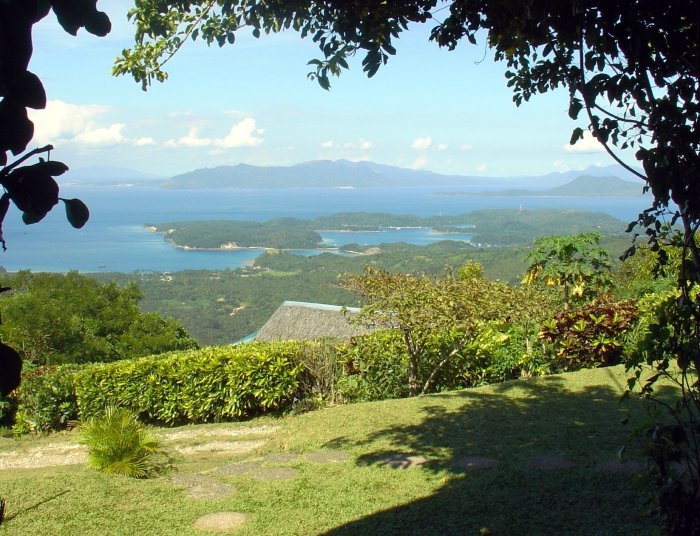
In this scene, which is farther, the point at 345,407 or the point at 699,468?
the point at 345,407

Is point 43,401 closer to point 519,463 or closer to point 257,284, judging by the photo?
point 519,463

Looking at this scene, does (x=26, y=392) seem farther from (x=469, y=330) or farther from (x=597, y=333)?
(x=597, y=333)

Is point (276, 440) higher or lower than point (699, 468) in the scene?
lower

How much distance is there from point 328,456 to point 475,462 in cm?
145

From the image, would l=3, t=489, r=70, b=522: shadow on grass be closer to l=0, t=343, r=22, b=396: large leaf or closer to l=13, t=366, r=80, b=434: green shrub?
l=0, t=343, r=22, b=396: large leaf

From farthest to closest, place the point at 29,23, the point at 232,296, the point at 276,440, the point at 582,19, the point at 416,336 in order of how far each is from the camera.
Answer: the point at 232,296, the point at 416,336, the point at 276,440, the point at 582,19, the point at 29,23

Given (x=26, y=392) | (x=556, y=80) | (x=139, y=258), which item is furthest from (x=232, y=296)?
(x=556, y=80)

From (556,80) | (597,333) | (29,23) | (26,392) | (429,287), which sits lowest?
(26,392)

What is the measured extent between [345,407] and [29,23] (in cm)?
771

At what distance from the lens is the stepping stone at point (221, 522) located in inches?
193

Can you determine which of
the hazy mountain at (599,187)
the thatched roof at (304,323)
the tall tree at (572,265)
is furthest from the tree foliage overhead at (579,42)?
the hazy mountain at (599,187)

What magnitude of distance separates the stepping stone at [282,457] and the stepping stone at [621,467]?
2.76 m

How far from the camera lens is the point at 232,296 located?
184 ft

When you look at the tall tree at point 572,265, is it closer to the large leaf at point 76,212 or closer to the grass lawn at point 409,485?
the grass lawn at point 409,485
